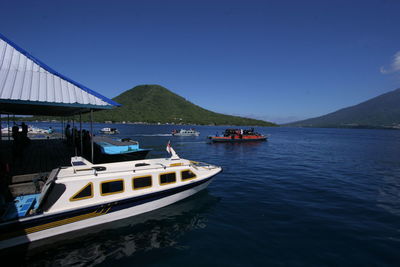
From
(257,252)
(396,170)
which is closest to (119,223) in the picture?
(257,252)

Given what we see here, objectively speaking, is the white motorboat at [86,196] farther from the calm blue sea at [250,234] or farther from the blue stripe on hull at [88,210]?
the calm blue sea at [250,234]

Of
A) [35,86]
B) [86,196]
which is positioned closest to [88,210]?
[86,196]

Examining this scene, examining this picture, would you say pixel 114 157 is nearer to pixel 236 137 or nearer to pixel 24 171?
pixel 24 171

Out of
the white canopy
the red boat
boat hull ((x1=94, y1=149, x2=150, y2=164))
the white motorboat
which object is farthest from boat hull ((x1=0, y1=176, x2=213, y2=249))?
the red boat

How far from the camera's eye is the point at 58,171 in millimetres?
9711

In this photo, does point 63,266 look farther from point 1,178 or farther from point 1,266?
point 1,178

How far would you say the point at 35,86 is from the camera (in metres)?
11.0

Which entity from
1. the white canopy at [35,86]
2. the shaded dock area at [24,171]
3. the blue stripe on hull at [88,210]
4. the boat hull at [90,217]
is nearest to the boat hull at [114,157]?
the shaded dock area at [24,171]

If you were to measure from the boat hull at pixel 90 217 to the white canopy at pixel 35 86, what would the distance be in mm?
5931

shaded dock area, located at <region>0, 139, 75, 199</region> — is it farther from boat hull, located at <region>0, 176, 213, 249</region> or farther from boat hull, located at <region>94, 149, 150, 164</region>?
boat hull, located at <region>94, 149, 150, 164</region>

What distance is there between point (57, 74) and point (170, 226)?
11.4 m

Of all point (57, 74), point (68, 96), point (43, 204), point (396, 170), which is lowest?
point (396, 170)

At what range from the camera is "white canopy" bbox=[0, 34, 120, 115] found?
1020 centimetres

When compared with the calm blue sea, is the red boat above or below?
above
